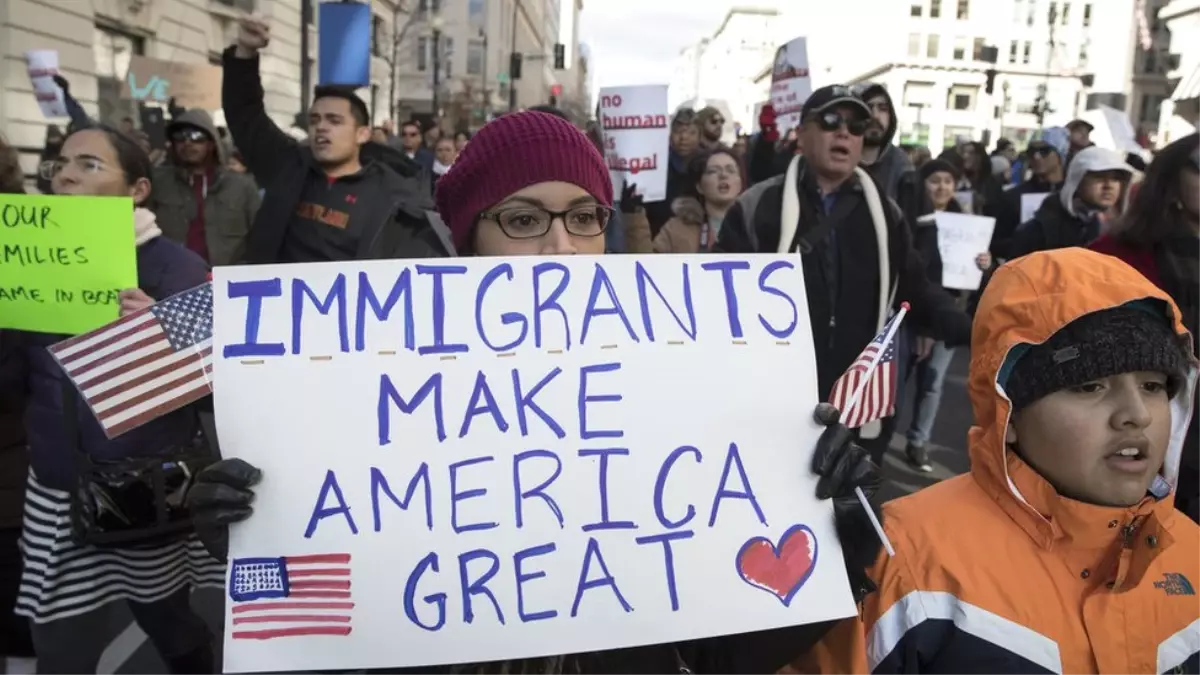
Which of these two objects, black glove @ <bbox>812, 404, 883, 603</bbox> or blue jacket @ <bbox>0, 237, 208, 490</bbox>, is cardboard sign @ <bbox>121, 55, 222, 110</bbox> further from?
black glove @ <bbox>812, 404, 883, 603</bbox>

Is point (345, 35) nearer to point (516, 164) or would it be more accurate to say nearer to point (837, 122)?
point (837, 122)

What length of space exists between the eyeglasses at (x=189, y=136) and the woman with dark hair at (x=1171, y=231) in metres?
5.23

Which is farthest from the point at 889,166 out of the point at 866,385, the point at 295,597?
the point at 295,597

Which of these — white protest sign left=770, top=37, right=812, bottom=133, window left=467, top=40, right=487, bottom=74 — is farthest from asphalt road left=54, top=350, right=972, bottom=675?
window left=467, top=40, right=487, bottom=74

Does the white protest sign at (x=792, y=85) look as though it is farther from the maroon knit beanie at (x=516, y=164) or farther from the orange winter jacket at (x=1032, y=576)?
the orange winter jacket at (x=1032, y=576)

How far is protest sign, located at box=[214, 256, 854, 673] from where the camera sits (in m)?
1.53

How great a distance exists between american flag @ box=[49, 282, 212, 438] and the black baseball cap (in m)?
2.53

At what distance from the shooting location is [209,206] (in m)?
6.04

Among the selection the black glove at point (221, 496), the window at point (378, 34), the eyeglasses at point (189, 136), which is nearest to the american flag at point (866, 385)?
the black glove at point (221, 496)

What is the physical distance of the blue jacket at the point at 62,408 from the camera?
9.00ft

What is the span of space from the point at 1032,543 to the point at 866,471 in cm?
46

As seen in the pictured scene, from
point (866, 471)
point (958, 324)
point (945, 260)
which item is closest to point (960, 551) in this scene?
point (866, 471)

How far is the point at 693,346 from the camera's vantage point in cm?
168

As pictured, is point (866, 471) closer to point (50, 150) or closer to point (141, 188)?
point (141, 188)
